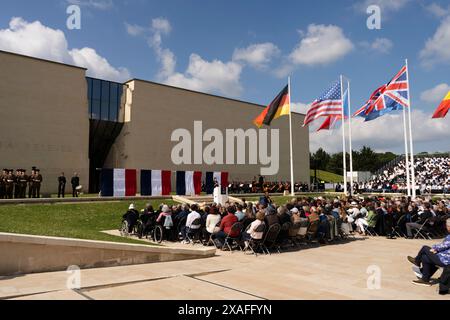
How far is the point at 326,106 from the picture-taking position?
2495 cm

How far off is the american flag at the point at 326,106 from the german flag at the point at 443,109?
6.25 meters

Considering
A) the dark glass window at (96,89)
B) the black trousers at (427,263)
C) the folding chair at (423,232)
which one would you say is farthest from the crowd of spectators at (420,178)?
the black trousers at (427,263)

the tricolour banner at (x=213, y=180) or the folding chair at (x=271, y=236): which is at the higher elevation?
the tricolour banner at (x=213, y=180)

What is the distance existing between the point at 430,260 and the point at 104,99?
99.8 feet

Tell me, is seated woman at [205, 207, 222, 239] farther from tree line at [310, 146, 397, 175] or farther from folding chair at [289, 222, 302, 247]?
tree line at [310, 146, 397, 175]

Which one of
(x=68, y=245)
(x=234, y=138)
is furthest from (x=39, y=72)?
(x=68, y=245)

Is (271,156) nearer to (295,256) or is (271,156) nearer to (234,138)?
(234,138)

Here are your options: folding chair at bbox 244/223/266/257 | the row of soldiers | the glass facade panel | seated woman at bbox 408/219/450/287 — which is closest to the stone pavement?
seated woman at bbox 408/219/450/287

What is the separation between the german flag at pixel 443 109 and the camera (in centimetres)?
1984

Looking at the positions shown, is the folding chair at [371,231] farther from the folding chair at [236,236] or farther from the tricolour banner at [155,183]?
the tricolour banner at [155,183]

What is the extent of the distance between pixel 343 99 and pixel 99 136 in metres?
20.8

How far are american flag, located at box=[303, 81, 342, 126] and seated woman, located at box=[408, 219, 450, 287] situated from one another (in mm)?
18301

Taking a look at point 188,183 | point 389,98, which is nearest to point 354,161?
point 389,98

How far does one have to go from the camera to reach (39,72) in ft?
92.9
